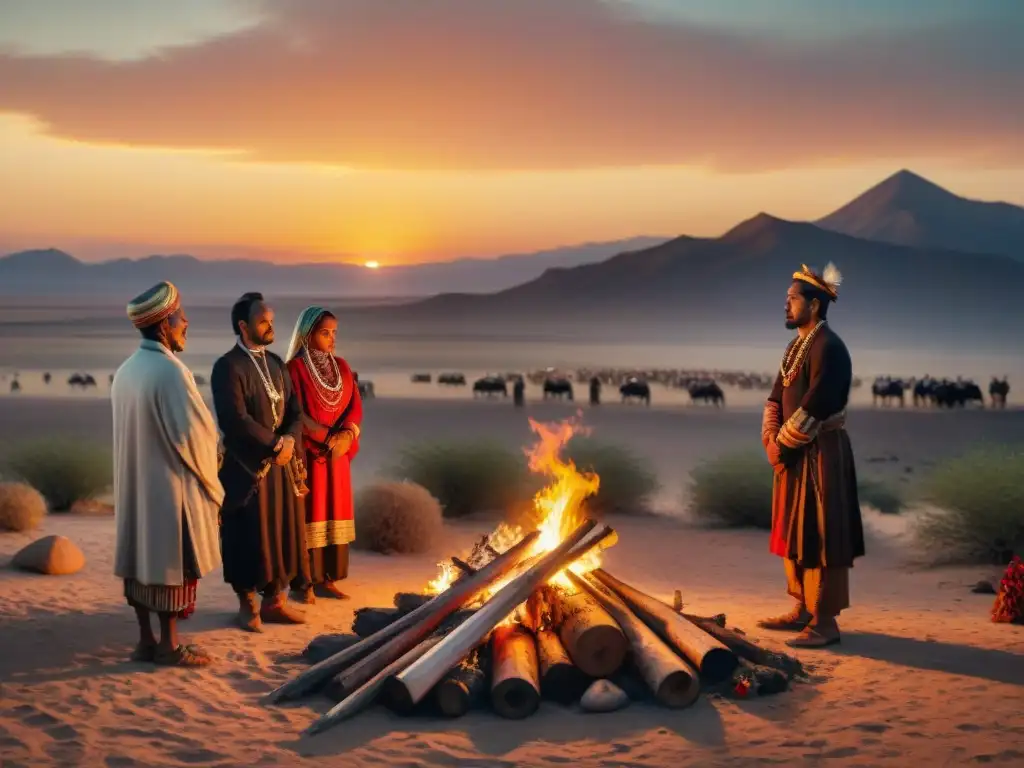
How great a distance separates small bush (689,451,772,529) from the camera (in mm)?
14938

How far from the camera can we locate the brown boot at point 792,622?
8.88m

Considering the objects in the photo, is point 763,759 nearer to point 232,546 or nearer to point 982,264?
point 232,546

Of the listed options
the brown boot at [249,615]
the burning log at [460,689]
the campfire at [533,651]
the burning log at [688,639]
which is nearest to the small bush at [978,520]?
the campfire at [533,651]

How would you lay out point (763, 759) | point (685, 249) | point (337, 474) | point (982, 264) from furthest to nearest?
point (685, 249)
point (982, 264)
point (337, 474)
point (763, 759)

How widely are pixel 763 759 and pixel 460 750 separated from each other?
158 centimetres

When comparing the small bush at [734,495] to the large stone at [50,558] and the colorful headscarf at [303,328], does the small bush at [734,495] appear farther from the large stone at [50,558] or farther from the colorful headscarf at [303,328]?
the large stone at [50,558]

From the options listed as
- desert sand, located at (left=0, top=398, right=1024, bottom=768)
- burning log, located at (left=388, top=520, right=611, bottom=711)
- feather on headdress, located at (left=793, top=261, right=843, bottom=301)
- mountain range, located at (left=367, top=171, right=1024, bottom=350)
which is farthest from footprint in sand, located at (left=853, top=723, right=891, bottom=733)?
mountain range, located at (left=367, top=171, right=1024, bottom=350)

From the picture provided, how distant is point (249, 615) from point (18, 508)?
5.35m

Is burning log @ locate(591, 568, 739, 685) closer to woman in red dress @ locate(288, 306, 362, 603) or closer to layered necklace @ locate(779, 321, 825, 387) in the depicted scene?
layered necklace @ locate(779, 321, 825, 387)

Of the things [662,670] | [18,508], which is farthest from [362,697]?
[18,508]

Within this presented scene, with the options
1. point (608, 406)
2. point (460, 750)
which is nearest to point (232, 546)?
point (460, 750)

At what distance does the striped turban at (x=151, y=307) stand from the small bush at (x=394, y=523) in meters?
5.69

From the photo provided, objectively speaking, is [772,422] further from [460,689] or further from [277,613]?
[277,613]

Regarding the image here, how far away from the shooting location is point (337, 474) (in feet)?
32.3
